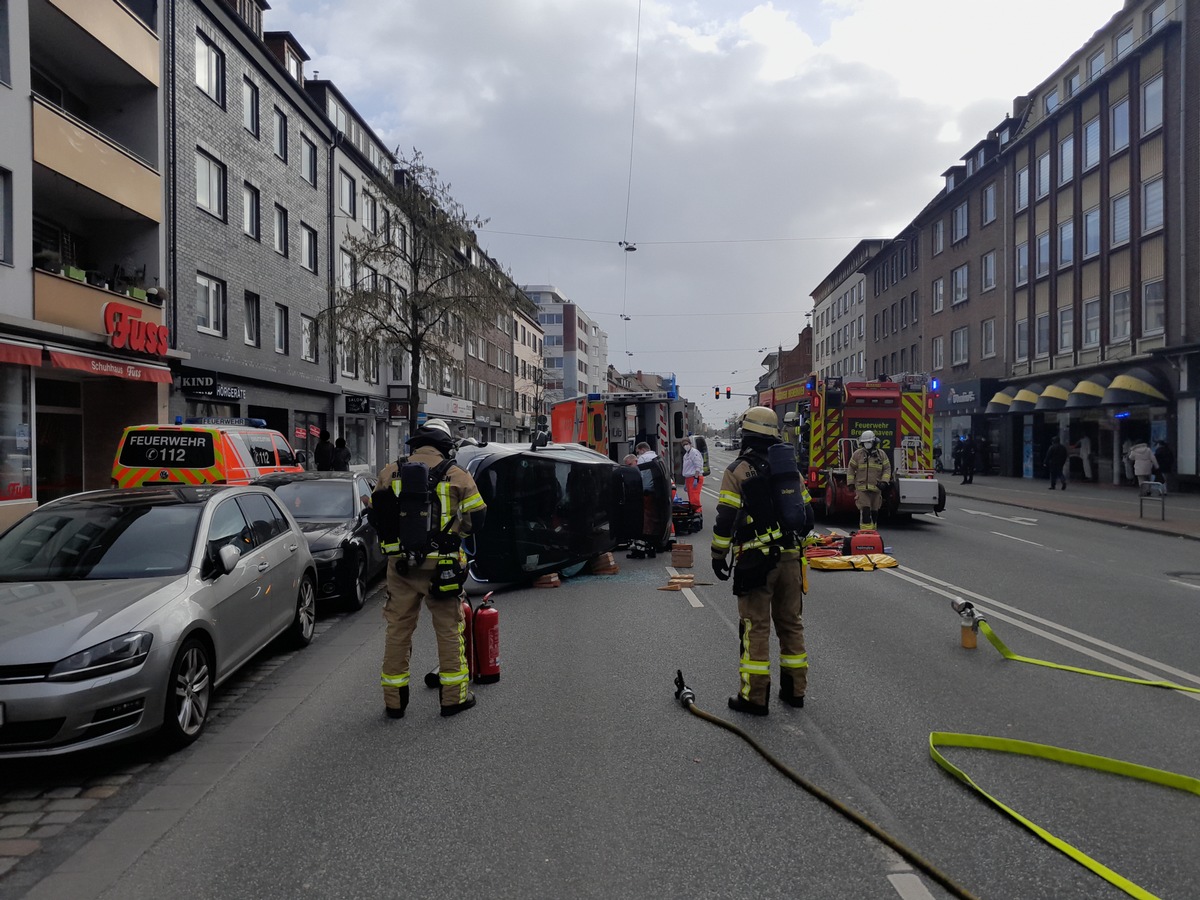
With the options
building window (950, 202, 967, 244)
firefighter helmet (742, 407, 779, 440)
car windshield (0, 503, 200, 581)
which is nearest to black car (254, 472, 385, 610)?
car windshield (0, 503, 200, 581)

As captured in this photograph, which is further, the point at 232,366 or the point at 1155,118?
the point at 1155,118

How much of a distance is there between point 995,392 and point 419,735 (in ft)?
121

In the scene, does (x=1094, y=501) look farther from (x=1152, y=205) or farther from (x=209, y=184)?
(x=209, y=184)

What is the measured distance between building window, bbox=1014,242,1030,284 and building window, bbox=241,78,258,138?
28.0 meters

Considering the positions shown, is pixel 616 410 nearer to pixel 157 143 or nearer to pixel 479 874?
pixel 157 143

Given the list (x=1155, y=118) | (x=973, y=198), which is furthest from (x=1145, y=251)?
(x=973, y=198)

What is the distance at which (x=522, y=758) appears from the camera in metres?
4.71

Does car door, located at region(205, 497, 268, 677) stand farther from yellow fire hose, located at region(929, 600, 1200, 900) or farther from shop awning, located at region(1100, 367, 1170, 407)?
shop awning, located at region(1100, 367, 1170, 407)

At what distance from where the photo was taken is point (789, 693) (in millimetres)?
5586

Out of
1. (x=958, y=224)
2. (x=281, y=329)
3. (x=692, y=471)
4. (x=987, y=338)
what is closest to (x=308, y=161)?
(x=281, y=329)

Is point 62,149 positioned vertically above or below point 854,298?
below

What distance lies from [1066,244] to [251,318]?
2738cm

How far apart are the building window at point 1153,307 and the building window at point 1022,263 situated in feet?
26.4

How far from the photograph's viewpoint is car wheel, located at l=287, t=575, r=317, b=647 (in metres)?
7.45
